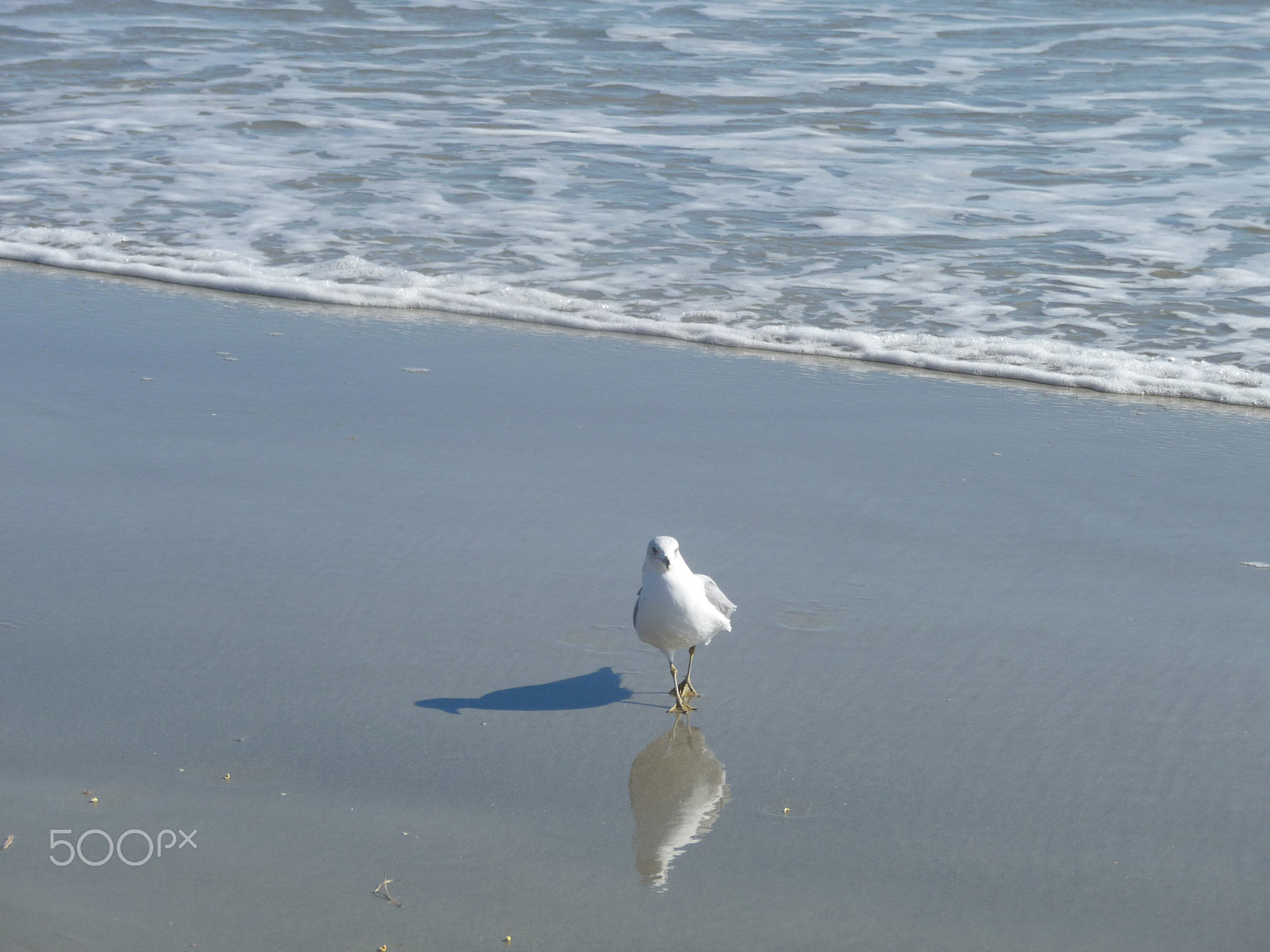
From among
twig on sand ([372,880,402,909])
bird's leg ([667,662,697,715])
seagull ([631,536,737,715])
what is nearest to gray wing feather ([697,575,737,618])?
seagull ([631,536,737,715])

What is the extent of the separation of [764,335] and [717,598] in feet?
9.28

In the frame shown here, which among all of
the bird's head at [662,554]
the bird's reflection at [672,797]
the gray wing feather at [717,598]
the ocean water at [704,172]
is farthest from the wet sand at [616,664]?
the ocean water at [704,172]

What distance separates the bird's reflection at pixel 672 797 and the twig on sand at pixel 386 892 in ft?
1.45

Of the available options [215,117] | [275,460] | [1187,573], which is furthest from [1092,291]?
[215,117]

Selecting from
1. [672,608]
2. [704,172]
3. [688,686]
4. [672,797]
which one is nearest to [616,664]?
[688,686]

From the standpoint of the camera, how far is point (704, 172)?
28.9ft

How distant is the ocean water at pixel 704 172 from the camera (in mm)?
6223

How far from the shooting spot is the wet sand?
2414mm

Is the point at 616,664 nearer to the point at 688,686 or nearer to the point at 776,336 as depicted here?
the point at 688,686

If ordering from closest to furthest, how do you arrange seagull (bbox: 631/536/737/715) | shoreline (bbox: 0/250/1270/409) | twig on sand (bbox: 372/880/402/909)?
1. twig on sand (bbox: 372/880/402/909)
2. seagull (bbox: 631/536/737/715)
3. shoreline (bbox: 0/250/1270/409)

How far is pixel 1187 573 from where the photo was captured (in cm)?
372

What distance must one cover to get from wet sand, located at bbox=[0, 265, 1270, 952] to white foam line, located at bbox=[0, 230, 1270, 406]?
21 centimetres

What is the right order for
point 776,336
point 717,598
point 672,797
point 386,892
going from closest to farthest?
point 386,892 < point 672,797 < point 717,598 < point 776,336

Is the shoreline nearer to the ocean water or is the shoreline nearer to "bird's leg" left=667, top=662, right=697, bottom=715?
the ocean water
